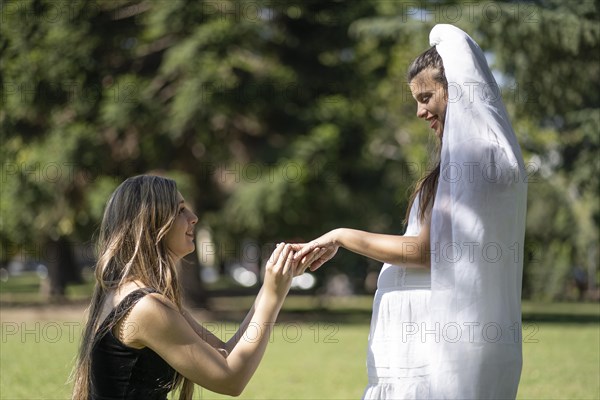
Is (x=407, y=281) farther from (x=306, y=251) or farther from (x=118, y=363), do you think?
(x=118, y=363)

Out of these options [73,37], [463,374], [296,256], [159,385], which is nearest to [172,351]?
[159,385]

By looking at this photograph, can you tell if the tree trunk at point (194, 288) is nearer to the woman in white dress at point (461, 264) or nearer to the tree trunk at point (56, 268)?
the tree trunk at point (56, 268)

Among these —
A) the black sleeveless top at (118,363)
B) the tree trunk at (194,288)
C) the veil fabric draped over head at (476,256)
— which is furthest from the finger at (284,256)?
the tree trunk at (194,288)

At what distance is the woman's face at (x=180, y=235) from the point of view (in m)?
3.42

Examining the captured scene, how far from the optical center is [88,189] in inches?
925

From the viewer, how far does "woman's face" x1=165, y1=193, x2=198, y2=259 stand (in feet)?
11.2

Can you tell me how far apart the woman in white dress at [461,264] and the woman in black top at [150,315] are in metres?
0.47

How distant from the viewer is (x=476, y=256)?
121 inches

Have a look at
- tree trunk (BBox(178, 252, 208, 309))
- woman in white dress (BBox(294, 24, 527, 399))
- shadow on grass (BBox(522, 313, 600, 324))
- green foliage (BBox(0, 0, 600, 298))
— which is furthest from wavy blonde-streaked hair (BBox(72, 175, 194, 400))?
tree trunk (BBox(178, 252, 208, 309))

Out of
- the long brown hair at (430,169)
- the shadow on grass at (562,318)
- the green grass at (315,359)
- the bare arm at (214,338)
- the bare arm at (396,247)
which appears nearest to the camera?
the bare arm at (396,247)

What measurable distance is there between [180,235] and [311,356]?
11703mm

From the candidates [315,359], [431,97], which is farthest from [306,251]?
[315,359]

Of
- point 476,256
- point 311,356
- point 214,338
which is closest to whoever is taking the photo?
point 476,256

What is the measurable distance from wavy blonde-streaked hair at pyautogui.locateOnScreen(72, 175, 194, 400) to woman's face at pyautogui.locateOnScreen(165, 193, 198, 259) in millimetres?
44
